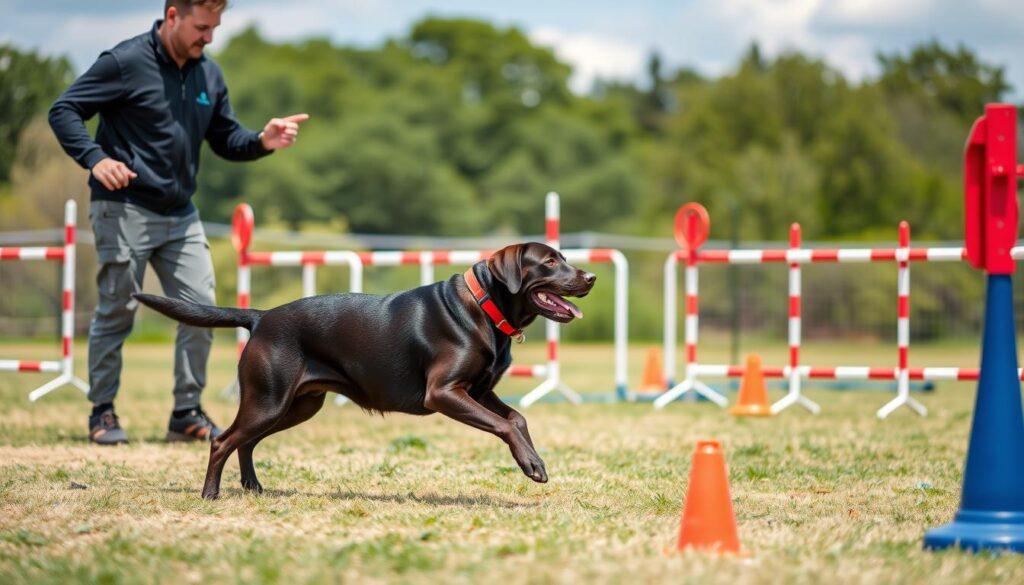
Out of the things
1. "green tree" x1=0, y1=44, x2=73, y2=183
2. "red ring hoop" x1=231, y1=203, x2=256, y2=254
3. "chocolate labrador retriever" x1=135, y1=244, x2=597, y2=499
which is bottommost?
"chocolate labrador retriever" x1=135, y1=244, x2=597, y2=499

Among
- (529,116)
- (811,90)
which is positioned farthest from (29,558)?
(529,116)

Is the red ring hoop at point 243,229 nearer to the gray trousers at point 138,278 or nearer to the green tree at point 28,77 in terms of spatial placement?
the gray trousers at point 138,278

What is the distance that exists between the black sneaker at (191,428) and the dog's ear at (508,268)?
9.11 ft

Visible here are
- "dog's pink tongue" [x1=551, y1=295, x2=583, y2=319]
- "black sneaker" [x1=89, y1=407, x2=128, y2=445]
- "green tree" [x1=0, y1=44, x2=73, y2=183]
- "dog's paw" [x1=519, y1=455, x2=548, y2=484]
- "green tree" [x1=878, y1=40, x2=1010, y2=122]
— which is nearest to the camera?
"dog's paw" [x1=519, y1=455, x2=548, y2=484]

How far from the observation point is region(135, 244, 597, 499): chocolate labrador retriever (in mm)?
5195

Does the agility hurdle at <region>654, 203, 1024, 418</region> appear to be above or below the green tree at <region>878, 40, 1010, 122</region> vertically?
below

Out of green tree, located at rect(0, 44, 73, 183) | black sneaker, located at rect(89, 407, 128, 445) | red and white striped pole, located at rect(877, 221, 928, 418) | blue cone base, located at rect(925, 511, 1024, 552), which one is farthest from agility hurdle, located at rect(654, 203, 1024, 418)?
green tree, located at rect(0, 44, 73, 183)

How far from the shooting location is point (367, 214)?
46.6m

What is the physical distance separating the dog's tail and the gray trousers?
1.55 m

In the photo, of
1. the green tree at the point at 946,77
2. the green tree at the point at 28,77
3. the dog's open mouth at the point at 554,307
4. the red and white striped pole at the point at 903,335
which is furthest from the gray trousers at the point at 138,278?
the green tree at the point at 946,77

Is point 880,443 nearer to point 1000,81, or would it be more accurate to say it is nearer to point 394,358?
point 394,358

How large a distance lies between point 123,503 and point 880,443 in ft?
14.9

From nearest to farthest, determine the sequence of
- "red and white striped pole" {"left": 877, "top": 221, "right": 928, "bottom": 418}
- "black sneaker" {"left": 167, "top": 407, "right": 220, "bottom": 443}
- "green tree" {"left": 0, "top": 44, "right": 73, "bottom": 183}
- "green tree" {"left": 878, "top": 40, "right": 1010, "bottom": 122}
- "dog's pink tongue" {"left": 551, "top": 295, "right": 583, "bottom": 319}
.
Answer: "dog's pink tongue" {"left": 551, "top": 295, "right": 583, "bottom": 319} → "black sneaker" {"left": 167, "top": 407, "right": 220, "bottom": 443} → "red and white striped pole" {"left": 877, "top": 221, "right": 928, "bottom": 418} → "green tree" {"left": 0, "top": 44, "right": 73, "bottom": 183} → "green tree" {"left": 878, "top": 40, "right": 1010, "bottom": 122}

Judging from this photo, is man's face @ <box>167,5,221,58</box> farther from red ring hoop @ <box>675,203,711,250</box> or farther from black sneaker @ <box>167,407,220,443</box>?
red ring hoop @ <box>675,203,711,250</box>
